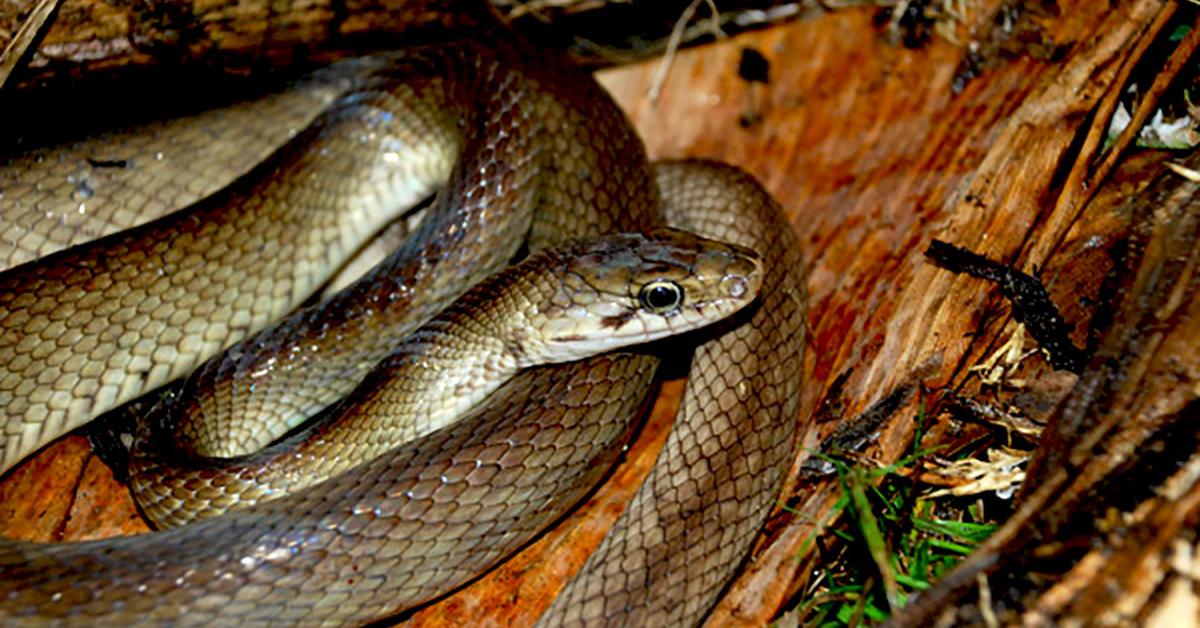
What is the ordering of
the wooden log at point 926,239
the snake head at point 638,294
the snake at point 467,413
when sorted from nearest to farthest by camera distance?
1. the wooden log at point 926,239
2. the snake at point 467,413
3. the snake head at point 638,294

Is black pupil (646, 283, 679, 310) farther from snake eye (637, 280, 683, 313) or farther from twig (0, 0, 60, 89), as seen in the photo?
twig (0, 0, 60, 89)

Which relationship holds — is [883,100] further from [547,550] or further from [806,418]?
[547,550]

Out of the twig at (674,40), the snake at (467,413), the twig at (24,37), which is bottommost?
the snake at (467,413)

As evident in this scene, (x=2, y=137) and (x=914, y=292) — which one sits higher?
(x=2, y=137)

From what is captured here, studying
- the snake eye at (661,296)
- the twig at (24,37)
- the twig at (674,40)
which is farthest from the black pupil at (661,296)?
the twig at (24,37)

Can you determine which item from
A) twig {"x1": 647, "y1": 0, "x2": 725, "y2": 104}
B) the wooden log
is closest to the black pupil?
the wooden log

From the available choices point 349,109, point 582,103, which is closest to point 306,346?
point 349,109

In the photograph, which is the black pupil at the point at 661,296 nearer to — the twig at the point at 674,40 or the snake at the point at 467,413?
the snake at the point at 467,413
